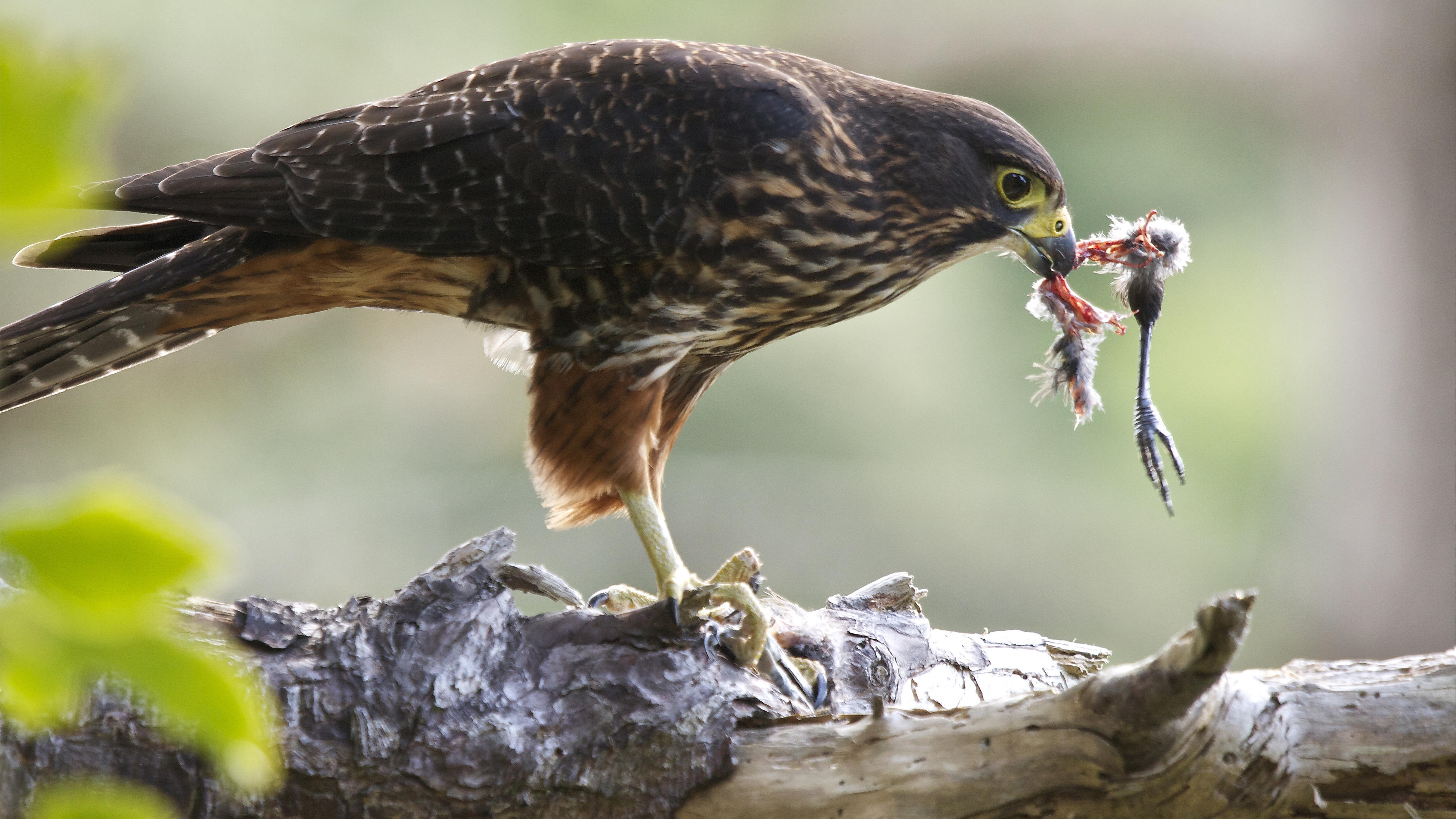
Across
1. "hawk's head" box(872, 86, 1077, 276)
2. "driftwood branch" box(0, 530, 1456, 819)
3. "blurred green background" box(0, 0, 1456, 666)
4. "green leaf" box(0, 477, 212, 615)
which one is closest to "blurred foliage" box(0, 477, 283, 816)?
"green leaf" box(0, 477, 212, 615)

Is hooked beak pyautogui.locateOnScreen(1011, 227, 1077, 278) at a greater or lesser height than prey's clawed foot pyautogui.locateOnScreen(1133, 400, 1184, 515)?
greater

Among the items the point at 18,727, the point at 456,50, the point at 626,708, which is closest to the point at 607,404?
the point at 626,708

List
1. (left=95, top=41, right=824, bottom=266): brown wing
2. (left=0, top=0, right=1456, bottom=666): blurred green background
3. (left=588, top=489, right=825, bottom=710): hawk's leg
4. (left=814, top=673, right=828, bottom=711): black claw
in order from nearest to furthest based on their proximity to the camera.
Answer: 1. (left=588, top=489, right=825, bottom=710): hawk's leg
2. (left=814, top=673, right=828, bottom=711): black claw
3. (left=95, top=41, right=824, bottom=266): brown wing
4. (left=0, top=0, right=1456, bottom=666): blurred green background

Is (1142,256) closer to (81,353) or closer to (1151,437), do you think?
(1151,437)

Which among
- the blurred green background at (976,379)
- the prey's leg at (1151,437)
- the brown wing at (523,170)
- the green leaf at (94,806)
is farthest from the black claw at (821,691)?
the blurred green background at (976,379)

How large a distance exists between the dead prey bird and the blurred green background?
490 centimetres

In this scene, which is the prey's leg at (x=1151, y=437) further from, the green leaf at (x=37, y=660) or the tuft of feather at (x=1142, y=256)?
the green leaf at (x=37, y=660)

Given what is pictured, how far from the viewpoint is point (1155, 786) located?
5.78 ft

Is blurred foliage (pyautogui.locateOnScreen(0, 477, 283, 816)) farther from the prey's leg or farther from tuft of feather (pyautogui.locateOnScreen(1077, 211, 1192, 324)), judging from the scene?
tuft of feather (pyautogui.locateOnScreen(1077, 211, 1192, 324))

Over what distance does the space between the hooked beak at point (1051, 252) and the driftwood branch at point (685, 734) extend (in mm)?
1245

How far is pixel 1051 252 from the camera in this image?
9.49 feet

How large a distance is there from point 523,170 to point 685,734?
4.35 ft

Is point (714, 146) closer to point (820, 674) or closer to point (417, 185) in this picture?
point (417, 185)

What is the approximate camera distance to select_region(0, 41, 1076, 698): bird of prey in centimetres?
266
